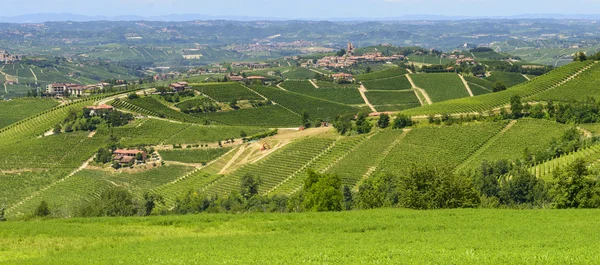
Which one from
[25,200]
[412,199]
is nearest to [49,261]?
[412,199]

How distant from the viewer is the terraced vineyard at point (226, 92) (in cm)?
13550

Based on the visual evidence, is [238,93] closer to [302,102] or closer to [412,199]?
[302,102]

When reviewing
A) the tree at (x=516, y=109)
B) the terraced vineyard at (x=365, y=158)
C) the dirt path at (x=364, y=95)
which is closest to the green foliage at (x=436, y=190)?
the terraced vineyard at (x=365, y=158)

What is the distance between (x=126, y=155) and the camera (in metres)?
91.8

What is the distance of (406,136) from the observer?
83000mm

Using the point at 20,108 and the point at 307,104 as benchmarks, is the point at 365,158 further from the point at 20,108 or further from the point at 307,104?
the point at 20,108

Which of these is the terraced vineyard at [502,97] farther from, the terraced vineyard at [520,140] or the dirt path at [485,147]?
the terraced vineyard at [520,140]

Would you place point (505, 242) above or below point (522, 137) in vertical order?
above

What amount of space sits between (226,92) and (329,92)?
27999mm

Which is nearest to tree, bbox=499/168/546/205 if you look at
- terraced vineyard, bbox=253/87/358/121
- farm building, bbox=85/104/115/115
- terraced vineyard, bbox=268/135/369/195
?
terraced vineyard, bbox=268/135/369/195

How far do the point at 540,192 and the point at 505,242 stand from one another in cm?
2826

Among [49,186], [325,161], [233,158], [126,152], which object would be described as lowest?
[49,186]

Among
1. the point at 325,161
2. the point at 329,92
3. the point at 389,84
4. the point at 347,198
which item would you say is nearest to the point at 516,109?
the point at 325,161

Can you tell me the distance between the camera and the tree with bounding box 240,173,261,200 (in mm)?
70294
